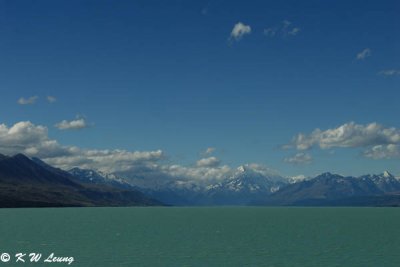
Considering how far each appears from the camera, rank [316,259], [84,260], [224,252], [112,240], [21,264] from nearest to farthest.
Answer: [21,264]
[84,260]
[316,259]
[224,252]
[112,240]

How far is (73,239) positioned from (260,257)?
5954 centimetres

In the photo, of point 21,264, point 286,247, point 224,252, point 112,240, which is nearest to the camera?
point 21,264

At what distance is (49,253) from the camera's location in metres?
101

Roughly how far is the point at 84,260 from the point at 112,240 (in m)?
39.5

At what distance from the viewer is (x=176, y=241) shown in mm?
131125

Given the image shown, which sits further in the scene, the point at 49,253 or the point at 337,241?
the point at 337,241

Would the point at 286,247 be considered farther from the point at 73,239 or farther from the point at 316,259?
the point at 73,239

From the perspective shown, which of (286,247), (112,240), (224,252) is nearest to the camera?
(224,252)

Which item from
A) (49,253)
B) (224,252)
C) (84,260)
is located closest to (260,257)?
(224,252)

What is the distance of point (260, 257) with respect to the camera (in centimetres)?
9775

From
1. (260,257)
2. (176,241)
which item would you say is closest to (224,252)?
(260,257)

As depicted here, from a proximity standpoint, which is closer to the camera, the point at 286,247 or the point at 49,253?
the point at 49,253

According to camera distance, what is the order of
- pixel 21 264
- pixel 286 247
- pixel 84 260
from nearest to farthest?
pixel 21 264 < pixel 84 260 < pixel 286 247

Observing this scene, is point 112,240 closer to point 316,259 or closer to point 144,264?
point 144,264
